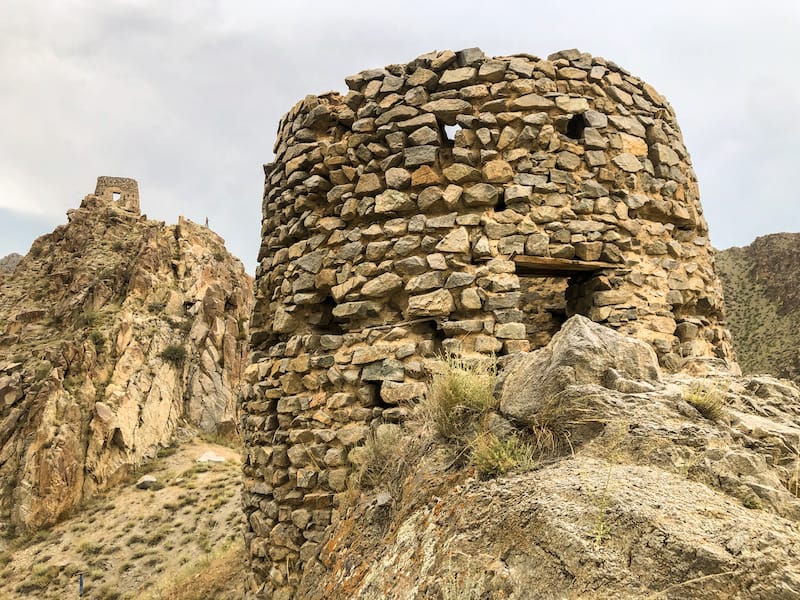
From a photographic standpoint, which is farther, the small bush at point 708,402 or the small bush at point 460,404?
the small bush at point 460,404

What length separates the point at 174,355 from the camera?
2383 centimetres

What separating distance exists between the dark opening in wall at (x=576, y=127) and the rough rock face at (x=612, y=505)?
2.90m

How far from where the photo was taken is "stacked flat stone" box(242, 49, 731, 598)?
4543 mm

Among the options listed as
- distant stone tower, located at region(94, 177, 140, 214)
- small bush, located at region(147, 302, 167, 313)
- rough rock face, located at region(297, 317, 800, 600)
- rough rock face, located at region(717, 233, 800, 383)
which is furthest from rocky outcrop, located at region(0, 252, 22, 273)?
rough rock face, located at region(297, 317, 800, 600)

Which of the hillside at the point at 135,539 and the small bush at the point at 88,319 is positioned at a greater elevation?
the small bush at the point at 88,319

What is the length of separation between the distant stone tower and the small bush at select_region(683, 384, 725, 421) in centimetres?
3558

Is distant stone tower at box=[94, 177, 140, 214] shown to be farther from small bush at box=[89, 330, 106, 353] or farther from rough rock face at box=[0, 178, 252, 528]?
small bush at box=[89, 330, 106, 353]

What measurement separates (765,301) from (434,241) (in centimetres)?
2893

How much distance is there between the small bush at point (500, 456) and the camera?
2279 millimetres

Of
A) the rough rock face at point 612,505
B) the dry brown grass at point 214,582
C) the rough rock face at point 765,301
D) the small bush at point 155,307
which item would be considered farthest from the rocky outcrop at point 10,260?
the rough rock face at point 612,505

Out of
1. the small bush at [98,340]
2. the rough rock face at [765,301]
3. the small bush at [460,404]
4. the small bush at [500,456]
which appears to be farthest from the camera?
the rough rock face at [765,301]

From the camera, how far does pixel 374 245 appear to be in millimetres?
4809

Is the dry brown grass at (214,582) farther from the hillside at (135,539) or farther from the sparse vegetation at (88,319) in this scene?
the sparse vegetation at (88,319)


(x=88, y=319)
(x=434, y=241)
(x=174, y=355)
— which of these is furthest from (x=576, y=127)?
(x=88, y=319)
